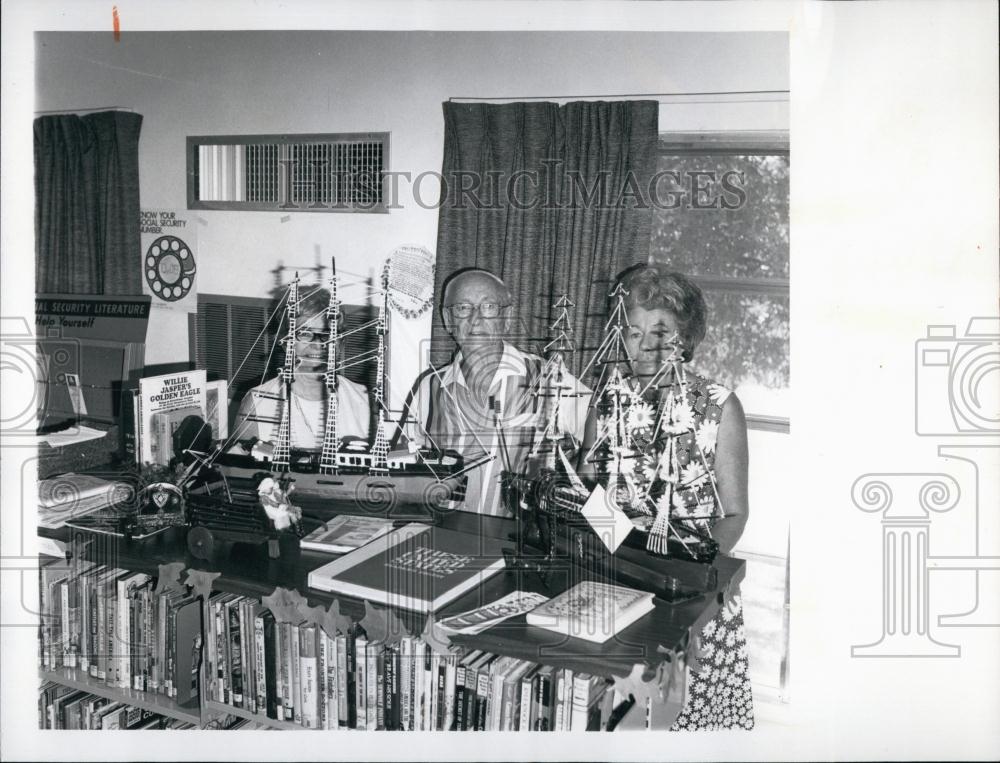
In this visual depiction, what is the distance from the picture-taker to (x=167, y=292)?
232 centimetres

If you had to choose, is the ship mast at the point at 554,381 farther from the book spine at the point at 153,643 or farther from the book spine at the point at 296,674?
the book spine at the point at 153,643

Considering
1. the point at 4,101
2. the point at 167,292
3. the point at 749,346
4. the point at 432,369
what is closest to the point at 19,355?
the point at 167,292

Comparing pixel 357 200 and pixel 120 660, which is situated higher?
pixel 357 200

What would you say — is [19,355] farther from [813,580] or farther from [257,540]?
[813,580]

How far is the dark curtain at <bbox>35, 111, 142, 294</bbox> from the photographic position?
2.29 meters

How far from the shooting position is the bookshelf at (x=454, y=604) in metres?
2.07

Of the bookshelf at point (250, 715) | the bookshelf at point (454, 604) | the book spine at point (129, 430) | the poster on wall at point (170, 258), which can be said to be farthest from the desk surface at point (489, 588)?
the poster on wall at point (170, 258)

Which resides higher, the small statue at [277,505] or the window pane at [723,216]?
the window pane at [723,216]

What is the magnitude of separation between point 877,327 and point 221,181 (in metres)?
1.70

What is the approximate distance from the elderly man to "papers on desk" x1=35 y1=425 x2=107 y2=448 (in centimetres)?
82

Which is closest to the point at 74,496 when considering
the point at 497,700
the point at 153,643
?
the point at 153,643

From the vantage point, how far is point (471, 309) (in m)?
2.26

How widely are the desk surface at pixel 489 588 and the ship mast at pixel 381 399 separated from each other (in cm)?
14

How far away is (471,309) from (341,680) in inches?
38.8
